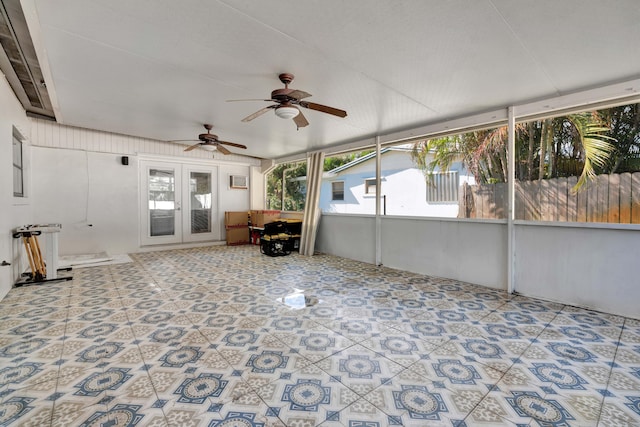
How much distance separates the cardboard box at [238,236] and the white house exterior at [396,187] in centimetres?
224

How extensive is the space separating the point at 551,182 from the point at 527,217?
18.9 inches

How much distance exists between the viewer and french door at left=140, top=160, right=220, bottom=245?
20.0 feet

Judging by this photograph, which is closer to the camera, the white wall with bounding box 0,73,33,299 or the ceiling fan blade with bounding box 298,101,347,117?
the ceiling fan blade with bounding box 298,101,347,117

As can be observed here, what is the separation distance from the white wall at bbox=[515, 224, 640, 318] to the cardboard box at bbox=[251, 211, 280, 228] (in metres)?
5.16

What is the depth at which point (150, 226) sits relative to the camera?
6141 mm

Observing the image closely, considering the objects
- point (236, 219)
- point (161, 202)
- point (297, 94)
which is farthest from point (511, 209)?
point (161, 202)

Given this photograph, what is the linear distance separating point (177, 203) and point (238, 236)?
5.42 ft

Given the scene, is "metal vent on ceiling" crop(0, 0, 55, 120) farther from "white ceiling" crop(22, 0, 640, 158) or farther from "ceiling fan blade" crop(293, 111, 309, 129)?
"ceiling fan blade" crop(293, 111, 309, 129)

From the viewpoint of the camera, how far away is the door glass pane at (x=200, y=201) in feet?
22.2

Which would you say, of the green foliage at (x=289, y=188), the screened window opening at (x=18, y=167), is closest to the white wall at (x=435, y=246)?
the screened window opening at (x=18, y=167)

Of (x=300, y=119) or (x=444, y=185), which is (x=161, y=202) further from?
(x=444, y=185)

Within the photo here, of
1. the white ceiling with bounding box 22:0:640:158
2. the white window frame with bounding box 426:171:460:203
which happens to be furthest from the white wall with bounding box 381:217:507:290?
the white ceiling with bounding box 22:0:640:158

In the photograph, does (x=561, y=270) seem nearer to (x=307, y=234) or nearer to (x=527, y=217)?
(x=527, y=217)

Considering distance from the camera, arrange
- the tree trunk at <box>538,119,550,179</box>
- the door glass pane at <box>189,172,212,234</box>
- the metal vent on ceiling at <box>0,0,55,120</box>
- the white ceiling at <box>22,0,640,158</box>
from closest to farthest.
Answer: the white ceiling at <box>22,0,640,158</box>, the metal vent on ceiling at <box>0,0,55,120</box>, the tree trunk at <box>538,119,550,179</box>, the door glass pane at <box>189,172,212,234</box>
